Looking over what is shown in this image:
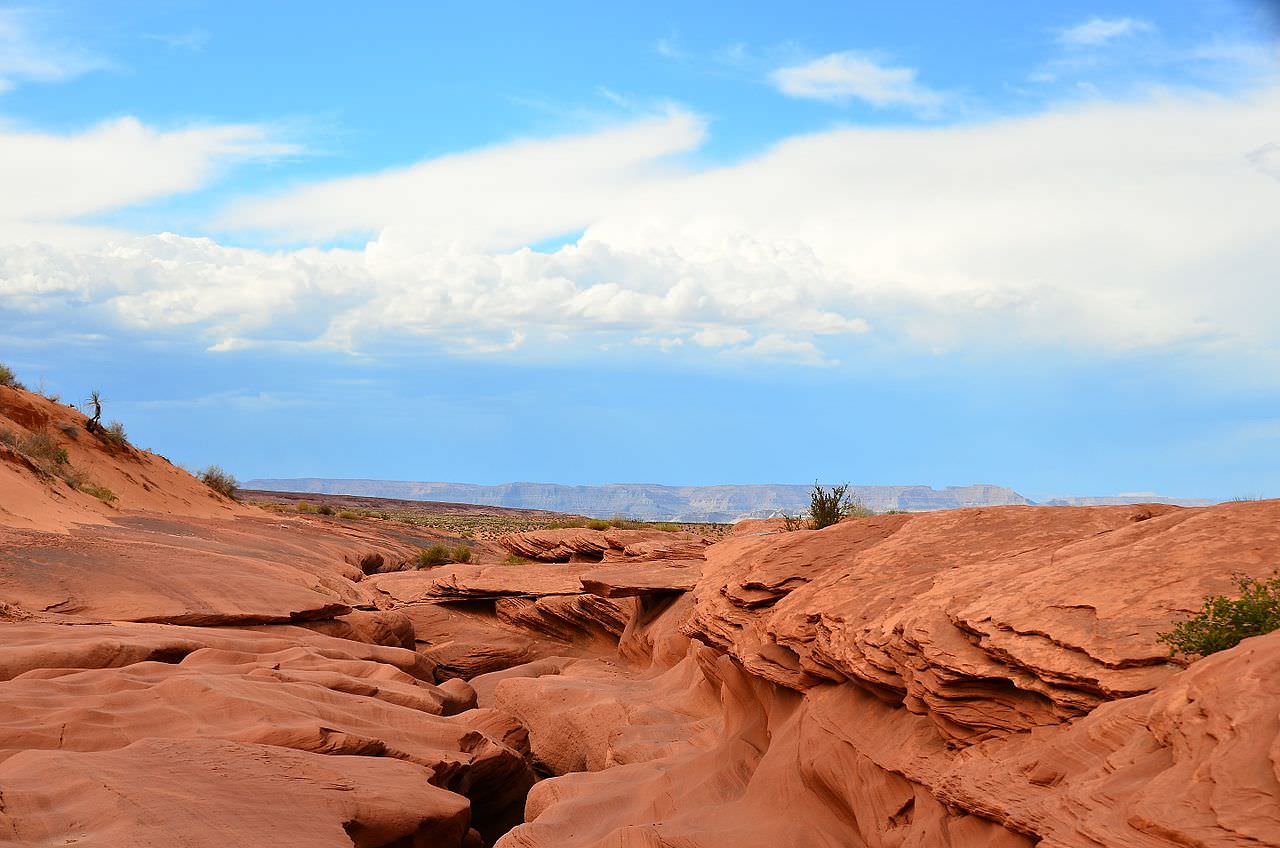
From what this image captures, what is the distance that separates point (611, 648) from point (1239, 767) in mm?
19501

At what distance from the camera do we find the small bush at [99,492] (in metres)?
29.6

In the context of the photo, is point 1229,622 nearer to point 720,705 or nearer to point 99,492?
point 720,705

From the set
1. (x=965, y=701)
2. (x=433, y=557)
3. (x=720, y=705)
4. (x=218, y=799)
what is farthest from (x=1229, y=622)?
(x=433, y=557)

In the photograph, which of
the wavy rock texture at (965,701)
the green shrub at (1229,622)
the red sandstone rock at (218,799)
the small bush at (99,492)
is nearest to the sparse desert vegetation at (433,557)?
the small bush at (99,492)

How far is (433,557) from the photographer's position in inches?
1384

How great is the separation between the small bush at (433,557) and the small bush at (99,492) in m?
8.94

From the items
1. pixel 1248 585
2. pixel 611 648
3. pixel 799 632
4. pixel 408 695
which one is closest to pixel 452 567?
pixel 611 648

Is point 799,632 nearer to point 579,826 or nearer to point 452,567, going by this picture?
point 579,826

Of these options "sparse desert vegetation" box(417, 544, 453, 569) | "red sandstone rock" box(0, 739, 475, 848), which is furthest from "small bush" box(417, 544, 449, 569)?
"red sandstone rock" box(0, 739, 475, 848)

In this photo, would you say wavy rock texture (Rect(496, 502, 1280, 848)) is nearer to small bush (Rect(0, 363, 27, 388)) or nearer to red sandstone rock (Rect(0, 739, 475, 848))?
red sandstone rock (Rect(0, 739, 475, 848))

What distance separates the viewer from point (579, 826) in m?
11.3

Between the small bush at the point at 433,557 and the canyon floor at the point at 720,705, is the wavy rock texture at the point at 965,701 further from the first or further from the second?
the small bush at the point at 433,557

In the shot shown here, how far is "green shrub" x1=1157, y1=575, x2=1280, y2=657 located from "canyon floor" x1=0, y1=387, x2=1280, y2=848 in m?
0.17

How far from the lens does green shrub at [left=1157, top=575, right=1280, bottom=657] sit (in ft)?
21.0
